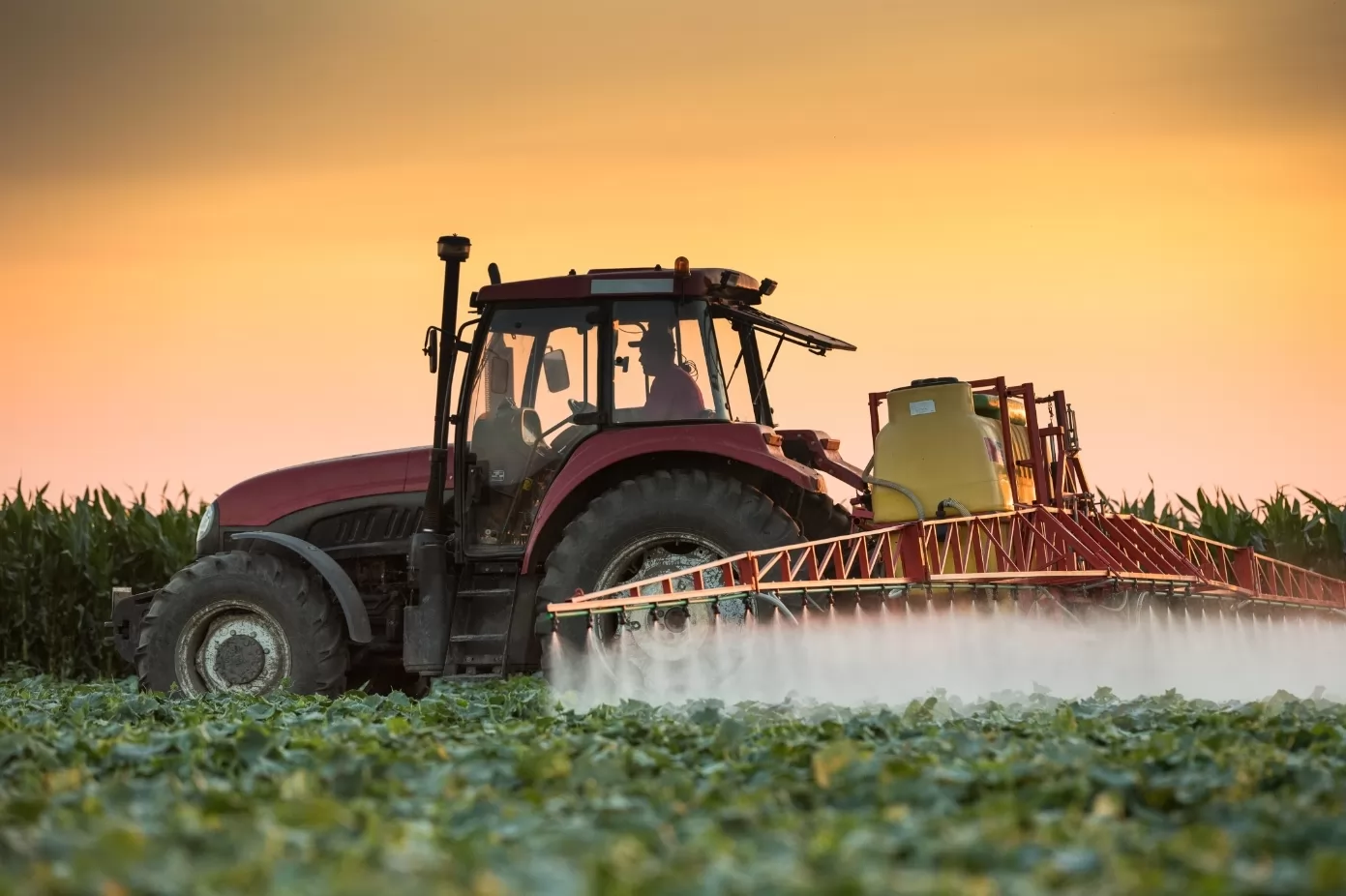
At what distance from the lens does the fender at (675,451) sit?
28.9 feet

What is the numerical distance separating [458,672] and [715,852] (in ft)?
18.5

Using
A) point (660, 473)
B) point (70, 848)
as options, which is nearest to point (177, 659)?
point (660, 473)

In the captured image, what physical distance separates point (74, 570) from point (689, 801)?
1283 cm

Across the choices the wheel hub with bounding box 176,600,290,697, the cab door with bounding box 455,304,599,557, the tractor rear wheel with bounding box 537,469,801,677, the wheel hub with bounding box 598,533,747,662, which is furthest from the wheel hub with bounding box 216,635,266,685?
the wheel hub with bounding box 598,533,747,662

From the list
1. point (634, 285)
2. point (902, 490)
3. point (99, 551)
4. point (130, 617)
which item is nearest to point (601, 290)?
point (634, 285)

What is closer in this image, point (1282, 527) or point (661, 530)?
point (661, 530)

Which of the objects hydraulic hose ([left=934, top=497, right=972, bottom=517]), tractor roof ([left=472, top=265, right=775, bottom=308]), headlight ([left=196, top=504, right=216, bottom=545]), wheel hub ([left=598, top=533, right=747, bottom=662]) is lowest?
wheel hub ([left=598, top=533, right=747, bottom=662])

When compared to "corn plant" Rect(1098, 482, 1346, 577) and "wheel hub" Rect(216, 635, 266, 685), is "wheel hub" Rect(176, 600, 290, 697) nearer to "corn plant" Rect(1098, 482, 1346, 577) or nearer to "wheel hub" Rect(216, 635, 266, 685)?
"wheel hub" Rect(216, 635, 266, 685)

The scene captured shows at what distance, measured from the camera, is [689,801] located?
5289 millimetres

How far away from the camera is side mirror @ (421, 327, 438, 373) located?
33.0ft

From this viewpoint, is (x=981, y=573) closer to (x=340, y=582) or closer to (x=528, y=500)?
(x=528, y=500)

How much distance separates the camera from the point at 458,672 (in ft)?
31.8

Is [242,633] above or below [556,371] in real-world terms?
below

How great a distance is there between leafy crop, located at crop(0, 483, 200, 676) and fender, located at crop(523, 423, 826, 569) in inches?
332
